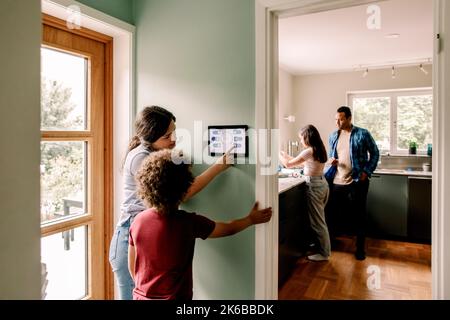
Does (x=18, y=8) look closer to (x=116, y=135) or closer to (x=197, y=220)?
(x=197, y=220)

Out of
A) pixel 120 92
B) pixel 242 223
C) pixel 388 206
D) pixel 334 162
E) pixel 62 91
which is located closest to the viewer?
pixel 242 223

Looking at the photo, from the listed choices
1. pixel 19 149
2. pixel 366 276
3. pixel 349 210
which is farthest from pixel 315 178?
pixel 19 149

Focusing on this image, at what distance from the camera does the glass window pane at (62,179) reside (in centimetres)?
165

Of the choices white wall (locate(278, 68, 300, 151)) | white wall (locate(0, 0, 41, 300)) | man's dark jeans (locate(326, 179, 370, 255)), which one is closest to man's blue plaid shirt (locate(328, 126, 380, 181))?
man's dark jeans (locate(326, 179, 370, 255))

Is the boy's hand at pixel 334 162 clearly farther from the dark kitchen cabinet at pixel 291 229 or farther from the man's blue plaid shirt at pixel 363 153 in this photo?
the dark kitchen cabinet at pixel 291 229

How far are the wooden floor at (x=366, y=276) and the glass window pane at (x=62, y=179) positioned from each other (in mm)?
1761

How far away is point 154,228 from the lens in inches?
44.9

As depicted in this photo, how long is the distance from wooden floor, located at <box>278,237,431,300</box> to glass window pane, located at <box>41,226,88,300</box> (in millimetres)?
1541

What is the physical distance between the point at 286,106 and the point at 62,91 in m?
3.82

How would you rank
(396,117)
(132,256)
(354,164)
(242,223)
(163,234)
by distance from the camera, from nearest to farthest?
(163,234) < (132,256) < (242,223) < (354,164) < (396,117)

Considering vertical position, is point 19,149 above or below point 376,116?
below

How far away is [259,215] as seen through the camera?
1511 mm

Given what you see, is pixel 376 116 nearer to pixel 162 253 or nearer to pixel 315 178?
pixel 315 178
